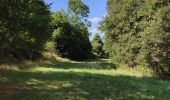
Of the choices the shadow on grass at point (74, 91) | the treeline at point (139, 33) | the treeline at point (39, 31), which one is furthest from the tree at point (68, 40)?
the shadow on grass at point (74, 91)

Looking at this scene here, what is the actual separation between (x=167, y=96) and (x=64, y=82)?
250 inches

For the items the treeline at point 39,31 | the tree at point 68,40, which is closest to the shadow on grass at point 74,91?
the treeline at point 39,31

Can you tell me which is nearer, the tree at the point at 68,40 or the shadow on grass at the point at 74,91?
the shadow on grass at the point at 74,91

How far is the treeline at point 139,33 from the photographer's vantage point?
1028 inches

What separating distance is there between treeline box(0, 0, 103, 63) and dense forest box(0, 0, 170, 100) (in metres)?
0.04

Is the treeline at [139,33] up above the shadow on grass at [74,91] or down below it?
above

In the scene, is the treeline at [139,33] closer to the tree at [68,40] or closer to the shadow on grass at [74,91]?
the shadow on grass at [74,91]

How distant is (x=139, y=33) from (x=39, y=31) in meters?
8.60

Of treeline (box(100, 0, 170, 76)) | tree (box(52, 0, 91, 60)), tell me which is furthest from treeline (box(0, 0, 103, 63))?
treeline (box(100, 0, 170, 76))

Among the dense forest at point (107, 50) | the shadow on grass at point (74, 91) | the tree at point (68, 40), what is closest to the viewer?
the shadow on grass at point (74, 91)

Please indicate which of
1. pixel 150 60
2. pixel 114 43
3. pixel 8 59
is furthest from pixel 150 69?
pixel 8 59

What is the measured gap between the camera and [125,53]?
33.0 m

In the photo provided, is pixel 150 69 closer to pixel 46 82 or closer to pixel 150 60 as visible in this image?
pixel 150 60

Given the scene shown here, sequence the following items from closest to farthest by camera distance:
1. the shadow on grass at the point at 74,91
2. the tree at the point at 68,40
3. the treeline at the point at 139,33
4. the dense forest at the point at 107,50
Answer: the shadow on grass at the point at 74,91 → the dense forest at the point at 107,50 → the treeline at the point at 139,33 → the tree at the point at 68,40
